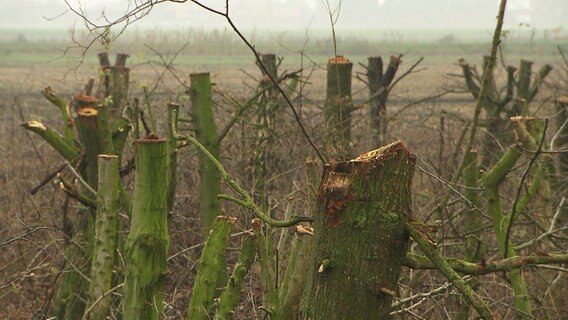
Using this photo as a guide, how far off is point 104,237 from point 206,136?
78.6 inches

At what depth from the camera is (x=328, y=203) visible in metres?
2.50

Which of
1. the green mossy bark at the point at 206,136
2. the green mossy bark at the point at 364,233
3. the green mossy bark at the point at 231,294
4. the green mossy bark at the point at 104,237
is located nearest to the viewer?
the green mossy bark at the point at 364,233

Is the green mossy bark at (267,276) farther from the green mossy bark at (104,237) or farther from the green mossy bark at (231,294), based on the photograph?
the green mossy bark at (104,237)

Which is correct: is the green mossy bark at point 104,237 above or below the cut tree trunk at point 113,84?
below

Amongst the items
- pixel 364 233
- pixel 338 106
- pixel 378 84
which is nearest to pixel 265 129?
pixel 338 106

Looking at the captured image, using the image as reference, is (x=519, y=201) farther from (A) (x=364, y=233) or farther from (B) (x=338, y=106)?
(B) (x=338, y=106)

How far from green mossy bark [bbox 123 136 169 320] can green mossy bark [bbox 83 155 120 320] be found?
548mm

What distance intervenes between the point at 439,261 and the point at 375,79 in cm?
832

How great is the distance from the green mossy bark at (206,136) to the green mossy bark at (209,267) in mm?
2543

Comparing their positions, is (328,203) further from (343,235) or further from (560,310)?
(560,310)

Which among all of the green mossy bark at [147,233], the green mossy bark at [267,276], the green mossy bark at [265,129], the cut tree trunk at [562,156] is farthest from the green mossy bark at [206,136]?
the cut tree trunk at [562,156]

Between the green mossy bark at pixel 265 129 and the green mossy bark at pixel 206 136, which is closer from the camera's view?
the green mossy bark at pixel 206 136

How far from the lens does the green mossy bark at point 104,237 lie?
3.97 m

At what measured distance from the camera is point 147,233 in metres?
3.42
